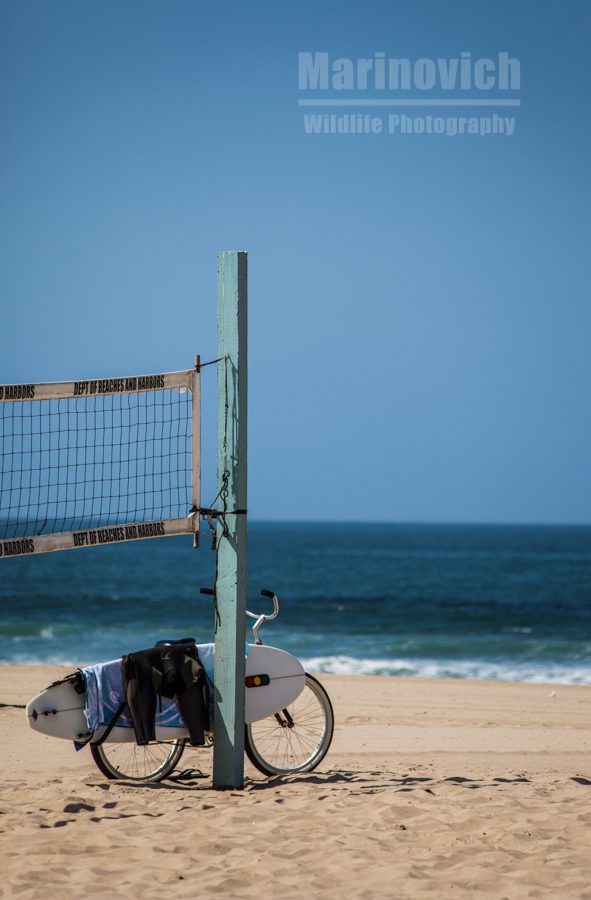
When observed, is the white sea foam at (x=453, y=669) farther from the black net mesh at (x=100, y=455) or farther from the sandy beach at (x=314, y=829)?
the black net mesh at (x=100, y=455)

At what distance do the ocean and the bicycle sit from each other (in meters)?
2.43

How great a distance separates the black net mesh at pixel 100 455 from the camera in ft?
19.7

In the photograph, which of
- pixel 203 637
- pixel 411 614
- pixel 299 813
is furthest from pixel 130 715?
pixel 411 614

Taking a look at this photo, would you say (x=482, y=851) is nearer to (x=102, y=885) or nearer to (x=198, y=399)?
(x=102, y=885)

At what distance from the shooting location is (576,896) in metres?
3.79

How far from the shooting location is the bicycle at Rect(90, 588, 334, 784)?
19.0 ft

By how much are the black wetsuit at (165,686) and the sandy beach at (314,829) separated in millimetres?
391

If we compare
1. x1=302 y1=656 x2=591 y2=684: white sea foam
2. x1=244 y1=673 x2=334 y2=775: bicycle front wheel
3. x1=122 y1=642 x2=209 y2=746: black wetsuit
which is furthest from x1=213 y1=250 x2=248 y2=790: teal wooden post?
x1=302 y1=656 x2=591 y2=684: white sea foam

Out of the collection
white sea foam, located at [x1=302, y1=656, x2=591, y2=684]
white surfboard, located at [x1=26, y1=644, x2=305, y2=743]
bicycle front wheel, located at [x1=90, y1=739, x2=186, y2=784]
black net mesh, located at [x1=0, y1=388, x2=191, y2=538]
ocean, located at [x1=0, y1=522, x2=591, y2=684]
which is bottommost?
ocean, located at [x1=0, y1=522, x2=591, y2=684]

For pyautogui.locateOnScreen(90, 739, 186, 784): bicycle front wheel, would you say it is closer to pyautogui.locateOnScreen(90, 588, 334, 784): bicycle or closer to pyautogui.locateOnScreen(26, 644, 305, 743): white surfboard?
pyautogui.locateOnScreen(90, 588, 334, 784): bicycle

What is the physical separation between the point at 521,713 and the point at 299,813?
5.45 metres

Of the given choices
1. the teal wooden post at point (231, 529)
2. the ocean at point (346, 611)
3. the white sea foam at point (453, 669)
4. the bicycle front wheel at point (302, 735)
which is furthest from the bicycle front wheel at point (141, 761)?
the white sea foam at point (453, 669)

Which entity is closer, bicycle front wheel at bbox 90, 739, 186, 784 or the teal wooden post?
the teal wooden post

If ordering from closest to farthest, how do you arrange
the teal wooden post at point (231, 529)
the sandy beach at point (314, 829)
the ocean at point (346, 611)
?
the sandy beach at point (314, 829)
the teal wooden post at point (231, 529)
the ocean at point (346, 611)
